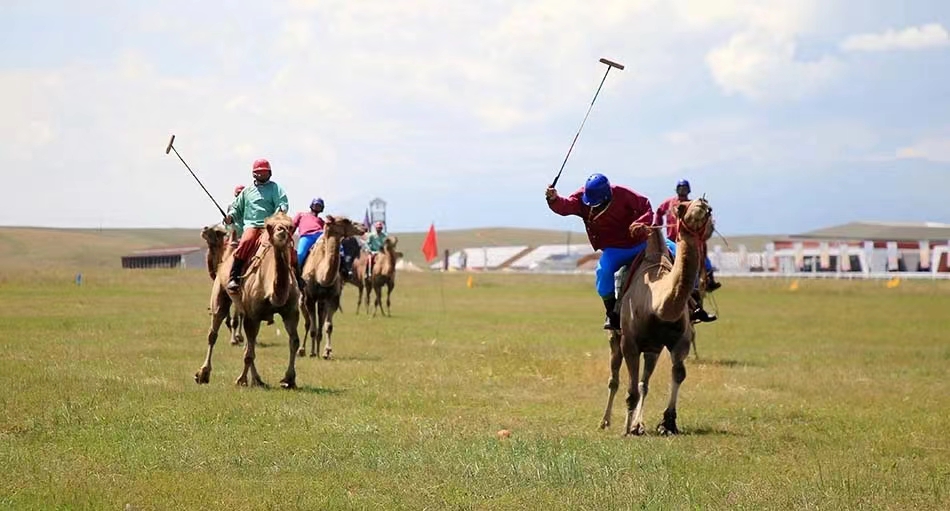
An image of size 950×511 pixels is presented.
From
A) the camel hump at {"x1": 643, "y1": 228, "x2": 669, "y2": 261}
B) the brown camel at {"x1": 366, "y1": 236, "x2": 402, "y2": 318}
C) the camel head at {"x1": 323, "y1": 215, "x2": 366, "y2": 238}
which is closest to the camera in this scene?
the camel hump at {"x1": 643, "y1": 228, "x2": 669, "y2": 261}

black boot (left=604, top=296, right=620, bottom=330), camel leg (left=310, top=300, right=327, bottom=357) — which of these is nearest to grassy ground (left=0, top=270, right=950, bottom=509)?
camel leg (left=310, top=300, right=327, bottom=357)

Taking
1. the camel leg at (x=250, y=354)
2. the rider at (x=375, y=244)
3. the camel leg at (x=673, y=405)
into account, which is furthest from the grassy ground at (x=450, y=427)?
the rider at (x=375, y=244)

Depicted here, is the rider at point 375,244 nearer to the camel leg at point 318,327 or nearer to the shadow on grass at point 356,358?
the camel leg at point 318,327

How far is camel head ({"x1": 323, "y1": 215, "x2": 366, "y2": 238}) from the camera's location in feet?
65.0

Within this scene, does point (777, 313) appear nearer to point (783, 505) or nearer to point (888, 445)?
point (888, 445)

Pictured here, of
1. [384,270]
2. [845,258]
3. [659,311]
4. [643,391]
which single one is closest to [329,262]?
[643,391]

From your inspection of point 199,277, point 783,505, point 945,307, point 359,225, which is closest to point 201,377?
point 359,225

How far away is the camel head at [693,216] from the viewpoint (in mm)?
12055

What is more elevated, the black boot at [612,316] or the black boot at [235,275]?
the black boot at [235,275]

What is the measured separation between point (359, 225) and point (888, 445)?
9542mm

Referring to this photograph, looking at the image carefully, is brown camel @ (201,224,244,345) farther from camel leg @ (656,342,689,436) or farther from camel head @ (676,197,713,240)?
camel head @ (676,197,713,240)

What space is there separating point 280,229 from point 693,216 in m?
5.76

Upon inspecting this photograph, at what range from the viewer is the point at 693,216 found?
39.6 ft

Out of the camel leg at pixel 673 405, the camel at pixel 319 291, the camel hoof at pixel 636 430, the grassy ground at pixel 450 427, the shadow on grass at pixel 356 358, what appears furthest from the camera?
the camel at pixel 319 291
